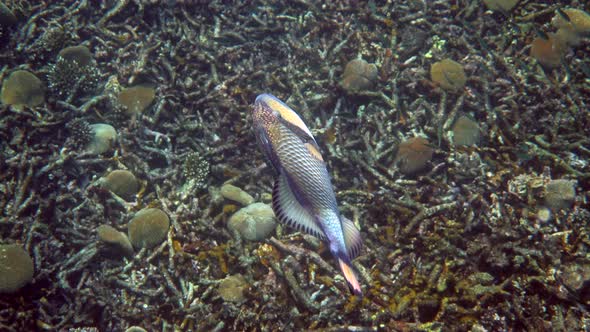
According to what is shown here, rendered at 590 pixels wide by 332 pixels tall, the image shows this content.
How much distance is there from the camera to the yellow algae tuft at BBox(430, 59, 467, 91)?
3715mm

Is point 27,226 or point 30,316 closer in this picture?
point 30,316

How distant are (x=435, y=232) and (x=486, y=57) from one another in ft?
8.09

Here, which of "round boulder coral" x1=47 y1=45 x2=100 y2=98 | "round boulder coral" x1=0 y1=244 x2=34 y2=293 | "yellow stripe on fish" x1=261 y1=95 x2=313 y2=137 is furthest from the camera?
"round boulder coral" x1=47 y1=45 x2=100 y2=98

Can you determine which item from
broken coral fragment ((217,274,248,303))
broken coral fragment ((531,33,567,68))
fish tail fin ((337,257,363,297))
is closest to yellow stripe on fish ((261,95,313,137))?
fish tail fin ((337,257,363,297))

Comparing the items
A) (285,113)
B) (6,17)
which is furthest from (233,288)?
(6,17)

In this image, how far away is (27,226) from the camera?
3.26 meters

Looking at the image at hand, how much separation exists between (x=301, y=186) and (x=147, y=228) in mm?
1870

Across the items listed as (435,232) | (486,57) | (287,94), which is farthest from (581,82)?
(287,94)

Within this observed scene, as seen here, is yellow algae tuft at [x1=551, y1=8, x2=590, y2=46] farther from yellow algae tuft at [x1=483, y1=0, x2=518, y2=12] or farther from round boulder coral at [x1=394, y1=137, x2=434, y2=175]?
round boulder coral at [x1=394, y1=137, x2=434, y2=175]

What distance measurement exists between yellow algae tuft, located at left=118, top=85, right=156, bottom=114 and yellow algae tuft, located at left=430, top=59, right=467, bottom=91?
3258mm

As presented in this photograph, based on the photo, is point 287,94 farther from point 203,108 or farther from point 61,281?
point 61,281

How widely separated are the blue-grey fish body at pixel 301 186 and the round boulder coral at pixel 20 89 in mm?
3302

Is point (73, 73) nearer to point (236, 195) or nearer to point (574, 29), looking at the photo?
point (236, 195)

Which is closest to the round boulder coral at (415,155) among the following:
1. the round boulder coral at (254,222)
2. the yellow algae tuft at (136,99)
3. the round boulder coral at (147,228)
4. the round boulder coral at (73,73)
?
the round boulder coral at (254,222)
